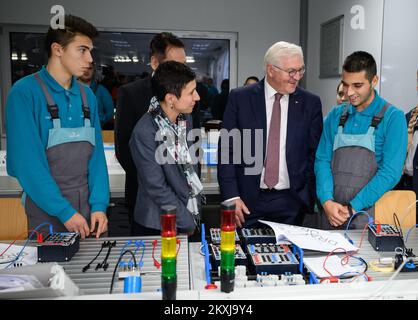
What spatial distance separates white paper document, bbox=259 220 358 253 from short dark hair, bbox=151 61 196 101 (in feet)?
2.32

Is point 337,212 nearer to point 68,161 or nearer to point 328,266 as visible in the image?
point 328,266

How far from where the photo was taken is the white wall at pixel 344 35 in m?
3.28

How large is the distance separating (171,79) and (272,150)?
2.05 ft

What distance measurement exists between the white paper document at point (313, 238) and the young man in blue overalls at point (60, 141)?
726 mm

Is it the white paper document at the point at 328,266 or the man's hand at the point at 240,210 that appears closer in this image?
the white paper document at the point at 328,266

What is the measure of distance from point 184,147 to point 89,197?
18.2 inches

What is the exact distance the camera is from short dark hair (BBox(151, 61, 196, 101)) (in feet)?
5.60

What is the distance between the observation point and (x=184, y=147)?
5.88ft

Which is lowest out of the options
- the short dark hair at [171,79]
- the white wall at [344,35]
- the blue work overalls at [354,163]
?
the blue work overalls at [354,163]

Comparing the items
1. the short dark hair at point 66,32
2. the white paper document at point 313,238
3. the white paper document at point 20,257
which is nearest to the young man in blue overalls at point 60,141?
the short dark hair at point 66,32

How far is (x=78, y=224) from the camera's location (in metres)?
1.51

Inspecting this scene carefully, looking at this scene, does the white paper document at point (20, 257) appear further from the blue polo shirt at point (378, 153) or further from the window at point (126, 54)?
the window at point (126, 54)

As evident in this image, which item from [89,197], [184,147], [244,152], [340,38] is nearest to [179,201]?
[184,147]

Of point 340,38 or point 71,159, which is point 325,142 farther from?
point 340,38
